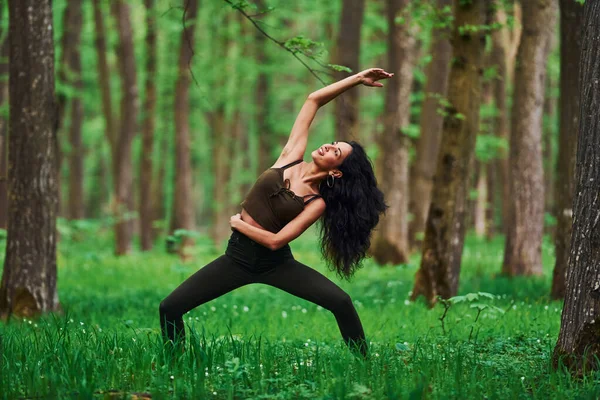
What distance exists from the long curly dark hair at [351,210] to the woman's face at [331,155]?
0.05 m

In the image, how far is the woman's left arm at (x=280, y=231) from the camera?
19.1ft

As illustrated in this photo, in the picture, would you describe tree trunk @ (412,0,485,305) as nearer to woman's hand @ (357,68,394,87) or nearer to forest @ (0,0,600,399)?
forest @ (0,0,600,399)

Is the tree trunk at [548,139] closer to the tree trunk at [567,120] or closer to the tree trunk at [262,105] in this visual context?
the tree trunk at [262,105]

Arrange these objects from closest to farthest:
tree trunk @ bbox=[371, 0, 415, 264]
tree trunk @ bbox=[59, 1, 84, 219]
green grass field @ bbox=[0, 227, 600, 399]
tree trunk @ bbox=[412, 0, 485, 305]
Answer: green grass field @ bbox=[0, 227, 600, 399] → tree trunk @ bbox=[412, 0, 485, 305] → tree trunk @ bbox=[371, 0, 415, 264] → tree trunk @ bbox=[59, 1, 84, 219]

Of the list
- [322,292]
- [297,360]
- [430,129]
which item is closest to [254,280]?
[322,292]

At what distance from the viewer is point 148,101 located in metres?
21.5

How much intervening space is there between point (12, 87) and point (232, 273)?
4.71m

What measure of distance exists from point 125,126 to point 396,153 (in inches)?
320

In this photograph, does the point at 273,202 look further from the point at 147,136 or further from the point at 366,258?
the point at 147,136

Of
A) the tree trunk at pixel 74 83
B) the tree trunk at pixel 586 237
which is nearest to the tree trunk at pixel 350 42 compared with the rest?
the tree trunk at pixel 74 83

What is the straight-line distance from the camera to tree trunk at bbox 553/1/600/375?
5.36m

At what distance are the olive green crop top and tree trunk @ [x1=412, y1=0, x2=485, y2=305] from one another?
444 centimetres

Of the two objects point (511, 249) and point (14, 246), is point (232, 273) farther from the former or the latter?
point (511, 249)

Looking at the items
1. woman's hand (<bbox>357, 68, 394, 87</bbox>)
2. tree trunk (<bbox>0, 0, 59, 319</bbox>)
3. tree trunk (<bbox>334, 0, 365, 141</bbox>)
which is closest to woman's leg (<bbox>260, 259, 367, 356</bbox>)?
woman's hand (<bbox>357, 68, 394, 87</bbox>)
